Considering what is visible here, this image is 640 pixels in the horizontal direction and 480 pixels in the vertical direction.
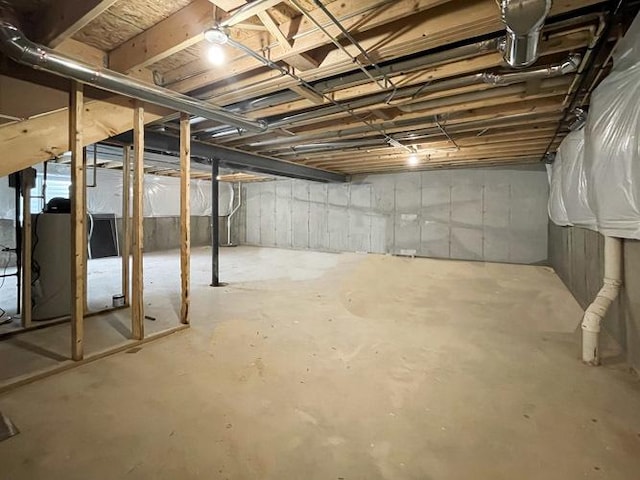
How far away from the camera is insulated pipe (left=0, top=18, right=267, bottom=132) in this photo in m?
1.70

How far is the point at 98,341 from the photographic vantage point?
264 centimetres

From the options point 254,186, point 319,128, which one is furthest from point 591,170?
point 254,186

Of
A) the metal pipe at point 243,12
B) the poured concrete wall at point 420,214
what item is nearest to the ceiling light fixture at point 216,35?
the metal pipe at point 243,12

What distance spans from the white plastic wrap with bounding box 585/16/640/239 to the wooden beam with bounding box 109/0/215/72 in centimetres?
231

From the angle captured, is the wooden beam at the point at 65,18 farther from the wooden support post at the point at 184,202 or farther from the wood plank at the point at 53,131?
the wooden support post at the point at 184,202

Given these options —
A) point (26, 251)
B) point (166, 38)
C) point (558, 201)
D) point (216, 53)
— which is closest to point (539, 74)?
point (216, 53)

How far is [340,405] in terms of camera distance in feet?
5.78

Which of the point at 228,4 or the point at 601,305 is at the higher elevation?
the point at 228,4

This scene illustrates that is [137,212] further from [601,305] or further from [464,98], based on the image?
[601,305]

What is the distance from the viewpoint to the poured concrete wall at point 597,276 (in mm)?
2131

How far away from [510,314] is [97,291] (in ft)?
16.5

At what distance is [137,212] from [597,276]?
13.4ft

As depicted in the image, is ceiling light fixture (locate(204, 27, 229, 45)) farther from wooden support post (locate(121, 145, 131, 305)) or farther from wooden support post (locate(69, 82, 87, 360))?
wooden support post (locate(121, 145, 131, 305))

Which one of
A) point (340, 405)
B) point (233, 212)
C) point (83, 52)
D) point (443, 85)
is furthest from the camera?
point (233, 212)
